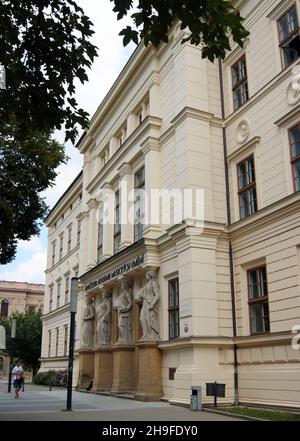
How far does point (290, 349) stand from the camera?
13.9 metres

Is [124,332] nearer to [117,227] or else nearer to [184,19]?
[117,227]

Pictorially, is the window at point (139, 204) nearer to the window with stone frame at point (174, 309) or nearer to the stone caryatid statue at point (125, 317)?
the stone caryatid statue at point (125, 317)

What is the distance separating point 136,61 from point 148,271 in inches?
416

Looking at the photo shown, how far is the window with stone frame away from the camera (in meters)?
18.2

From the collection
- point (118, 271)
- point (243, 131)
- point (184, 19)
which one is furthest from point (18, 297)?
point (184, 19)

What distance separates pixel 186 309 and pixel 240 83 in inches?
337

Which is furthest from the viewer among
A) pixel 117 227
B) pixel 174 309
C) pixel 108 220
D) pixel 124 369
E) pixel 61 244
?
pixel 61 244

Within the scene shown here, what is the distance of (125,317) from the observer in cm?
2156

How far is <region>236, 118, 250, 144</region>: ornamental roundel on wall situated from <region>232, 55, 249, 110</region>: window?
0.76 m

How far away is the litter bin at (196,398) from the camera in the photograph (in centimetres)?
1461

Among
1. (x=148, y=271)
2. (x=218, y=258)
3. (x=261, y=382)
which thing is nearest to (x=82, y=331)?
(x=148, y=271)

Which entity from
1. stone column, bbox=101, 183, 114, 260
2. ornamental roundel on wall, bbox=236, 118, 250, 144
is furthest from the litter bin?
stone column, bbox=101, 183, 114, 260

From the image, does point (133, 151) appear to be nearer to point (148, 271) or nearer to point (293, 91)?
point (148, 271)

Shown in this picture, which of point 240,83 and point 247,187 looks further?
point 240,83
